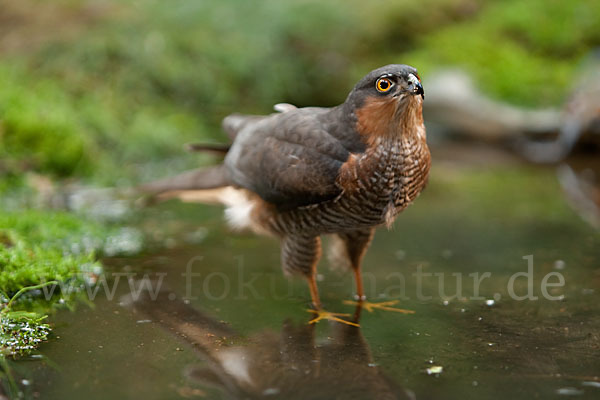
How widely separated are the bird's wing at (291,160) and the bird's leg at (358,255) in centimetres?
50

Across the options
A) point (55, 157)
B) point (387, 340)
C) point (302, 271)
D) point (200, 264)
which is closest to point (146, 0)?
point (55, 157)

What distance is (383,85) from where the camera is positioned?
3.46 m

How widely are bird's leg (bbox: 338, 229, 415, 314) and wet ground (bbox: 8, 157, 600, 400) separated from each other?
8cm

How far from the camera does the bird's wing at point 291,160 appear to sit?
3564mm

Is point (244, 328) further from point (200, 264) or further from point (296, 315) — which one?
point (200, 264)

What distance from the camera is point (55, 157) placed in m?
6.80

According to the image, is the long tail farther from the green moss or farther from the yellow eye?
the yellow eye

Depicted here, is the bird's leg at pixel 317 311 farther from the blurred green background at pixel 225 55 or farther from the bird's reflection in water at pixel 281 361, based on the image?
the blurred green background at pixel 225 55

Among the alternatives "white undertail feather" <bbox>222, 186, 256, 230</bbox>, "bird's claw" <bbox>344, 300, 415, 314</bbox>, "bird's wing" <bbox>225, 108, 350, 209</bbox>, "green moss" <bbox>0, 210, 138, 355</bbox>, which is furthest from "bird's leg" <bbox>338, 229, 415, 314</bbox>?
"green moss" <bbox>0, 210, 138, 355</bbox>

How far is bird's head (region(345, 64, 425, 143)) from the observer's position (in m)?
3.40

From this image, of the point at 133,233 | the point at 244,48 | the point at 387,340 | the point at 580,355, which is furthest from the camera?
the point at 244,48

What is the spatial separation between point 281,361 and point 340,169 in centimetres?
104

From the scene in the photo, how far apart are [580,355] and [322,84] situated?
25.5ft

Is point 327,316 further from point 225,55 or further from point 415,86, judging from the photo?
point 225,55
